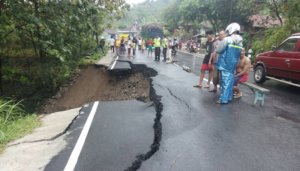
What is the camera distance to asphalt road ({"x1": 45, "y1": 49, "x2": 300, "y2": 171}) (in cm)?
483

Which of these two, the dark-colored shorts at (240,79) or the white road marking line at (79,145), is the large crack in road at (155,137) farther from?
the dark-colored shorts at (240,79)

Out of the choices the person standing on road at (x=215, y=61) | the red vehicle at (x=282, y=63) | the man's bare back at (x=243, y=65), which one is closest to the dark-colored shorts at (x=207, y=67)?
the person standing on road at (x=215, y=61)

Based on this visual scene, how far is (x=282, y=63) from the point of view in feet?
36.4

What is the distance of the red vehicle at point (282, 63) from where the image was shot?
10516mm

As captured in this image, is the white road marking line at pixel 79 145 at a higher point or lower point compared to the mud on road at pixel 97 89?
higher

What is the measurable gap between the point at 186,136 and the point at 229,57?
9.97ft

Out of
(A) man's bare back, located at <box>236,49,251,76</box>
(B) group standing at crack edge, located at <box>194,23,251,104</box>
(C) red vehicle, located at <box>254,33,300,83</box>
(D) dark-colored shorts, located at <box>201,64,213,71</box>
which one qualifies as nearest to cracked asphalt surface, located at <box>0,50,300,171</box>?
(B) group standing at crack edge, located at <box>194,23,251,104</box>

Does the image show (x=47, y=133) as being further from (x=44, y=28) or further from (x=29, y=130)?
(x=44, y=28)

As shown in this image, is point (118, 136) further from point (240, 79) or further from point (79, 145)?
point (240, 79)

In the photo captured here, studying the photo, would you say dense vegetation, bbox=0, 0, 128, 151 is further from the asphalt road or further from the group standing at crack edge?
the group standing at crack edge

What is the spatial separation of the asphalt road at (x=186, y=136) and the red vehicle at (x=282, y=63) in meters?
1.59

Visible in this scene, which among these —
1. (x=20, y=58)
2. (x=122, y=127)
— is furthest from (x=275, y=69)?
(x=20, y=58)

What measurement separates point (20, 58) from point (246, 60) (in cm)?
1439

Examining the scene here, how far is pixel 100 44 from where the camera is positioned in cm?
3108
